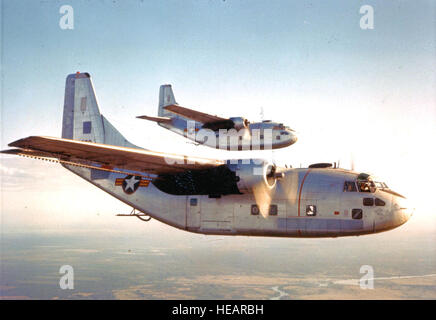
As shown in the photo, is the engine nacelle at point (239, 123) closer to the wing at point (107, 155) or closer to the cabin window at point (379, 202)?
the wing at point (107, 155)

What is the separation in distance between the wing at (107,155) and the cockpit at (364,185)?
217 inches

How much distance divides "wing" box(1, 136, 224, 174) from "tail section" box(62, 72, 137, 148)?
6.55 metres

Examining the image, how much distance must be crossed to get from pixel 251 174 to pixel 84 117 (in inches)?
462

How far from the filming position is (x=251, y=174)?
15508 mm

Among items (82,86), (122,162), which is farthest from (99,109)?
(122,162)

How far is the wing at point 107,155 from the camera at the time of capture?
11594mm

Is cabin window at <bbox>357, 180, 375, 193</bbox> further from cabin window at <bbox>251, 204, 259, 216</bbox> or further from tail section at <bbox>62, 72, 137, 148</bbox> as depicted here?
tail section at <bbox>62, 72, 137, 148</bbox>

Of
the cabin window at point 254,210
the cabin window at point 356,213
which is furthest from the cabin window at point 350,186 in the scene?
the cabin window at point 254,210

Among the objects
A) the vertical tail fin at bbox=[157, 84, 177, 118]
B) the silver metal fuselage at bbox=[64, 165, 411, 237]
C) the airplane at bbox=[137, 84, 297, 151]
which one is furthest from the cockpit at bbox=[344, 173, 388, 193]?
the vertical tail fin at bbox=[157, 84, 177, 118]

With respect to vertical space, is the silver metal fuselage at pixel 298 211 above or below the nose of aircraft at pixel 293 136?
below

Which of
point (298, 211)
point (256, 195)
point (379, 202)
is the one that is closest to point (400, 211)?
point (379, 202)

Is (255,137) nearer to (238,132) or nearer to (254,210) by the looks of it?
(238,132)
